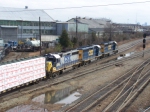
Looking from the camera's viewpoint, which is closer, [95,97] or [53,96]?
[95,97]

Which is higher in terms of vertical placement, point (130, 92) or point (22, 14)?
point (22, 14)

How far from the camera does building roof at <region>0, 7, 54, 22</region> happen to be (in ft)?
245

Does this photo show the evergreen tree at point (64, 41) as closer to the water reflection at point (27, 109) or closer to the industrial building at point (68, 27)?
the industrial building at point (68, 27)

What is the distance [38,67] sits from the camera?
27422 millimetres

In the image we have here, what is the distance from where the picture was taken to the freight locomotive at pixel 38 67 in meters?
22.8

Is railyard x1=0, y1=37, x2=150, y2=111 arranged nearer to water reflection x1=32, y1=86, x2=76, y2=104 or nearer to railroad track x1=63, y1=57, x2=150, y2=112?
railroad track x1=63, y1=57, x2=150, y2=112

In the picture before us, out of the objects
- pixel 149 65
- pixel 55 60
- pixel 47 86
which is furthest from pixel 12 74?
pixel 149 65

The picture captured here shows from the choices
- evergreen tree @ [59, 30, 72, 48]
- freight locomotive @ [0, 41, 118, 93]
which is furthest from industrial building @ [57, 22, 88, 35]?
freight locomotive @ [0, 41, 118, 93]

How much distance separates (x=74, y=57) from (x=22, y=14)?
1872 inches

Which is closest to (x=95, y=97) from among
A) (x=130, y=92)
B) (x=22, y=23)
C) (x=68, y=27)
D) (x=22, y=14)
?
(x=130, y=92)

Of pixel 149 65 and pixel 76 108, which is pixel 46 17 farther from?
pixel 76 108

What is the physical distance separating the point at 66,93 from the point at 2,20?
165 ft

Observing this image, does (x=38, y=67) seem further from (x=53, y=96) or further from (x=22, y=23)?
(x=22, y=23)

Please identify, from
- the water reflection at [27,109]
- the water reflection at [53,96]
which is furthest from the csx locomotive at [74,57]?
the water reflection at [27,109]
